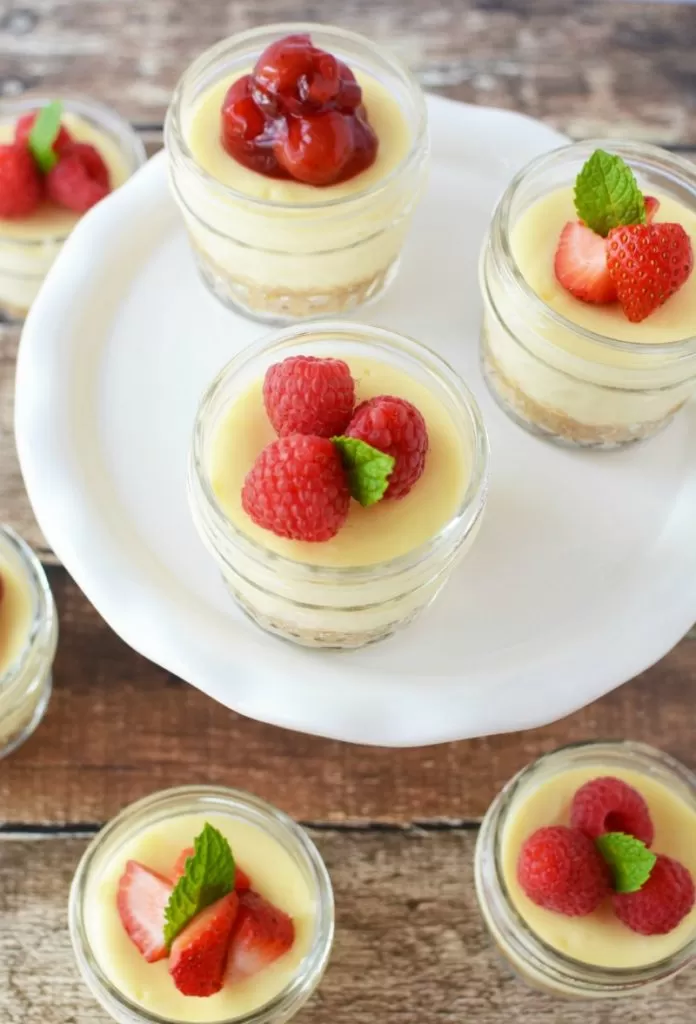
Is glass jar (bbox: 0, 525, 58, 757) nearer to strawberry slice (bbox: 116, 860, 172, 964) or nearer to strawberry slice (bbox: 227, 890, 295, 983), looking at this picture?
strawberry slice (bbox: 116, 860, 172, 964)

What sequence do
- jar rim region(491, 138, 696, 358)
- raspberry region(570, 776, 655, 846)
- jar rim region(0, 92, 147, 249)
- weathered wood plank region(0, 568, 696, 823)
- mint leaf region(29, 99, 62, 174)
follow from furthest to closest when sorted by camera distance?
jar rim region(0, 92, 147, 249) → mint leaf region(29, 99, 62, 174) → weathered wood plank region(0, 568, 696, 823) → raspberry region(570, 776, 655, 846) → jar rim region(491, 138, 696, 358)

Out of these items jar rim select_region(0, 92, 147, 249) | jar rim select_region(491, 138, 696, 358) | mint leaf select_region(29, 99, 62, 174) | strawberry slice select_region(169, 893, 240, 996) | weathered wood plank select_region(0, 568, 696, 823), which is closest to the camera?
jar rim select_region(491, 138, 696, 358)

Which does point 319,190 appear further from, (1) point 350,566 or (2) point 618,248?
(1) point 350,566

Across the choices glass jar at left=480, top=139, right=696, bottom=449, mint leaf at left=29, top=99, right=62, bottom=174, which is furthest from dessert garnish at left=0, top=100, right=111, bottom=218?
glass jar at left=480, top=139, right=696, bottom=449

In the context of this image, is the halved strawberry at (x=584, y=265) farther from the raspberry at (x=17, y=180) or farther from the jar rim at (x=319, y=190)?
the raspberry at (x=17, y=180)

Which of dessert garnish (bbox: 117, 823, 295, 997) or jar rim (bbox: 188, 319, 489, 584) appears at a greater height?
jar rim (bbox: 188, 319, 489, 584)

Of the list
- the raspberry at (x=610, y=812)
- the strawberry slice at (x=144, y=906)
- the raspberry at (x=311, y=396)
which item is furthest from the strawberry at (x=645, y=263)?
the strawberry slice at (x=144, y=906)

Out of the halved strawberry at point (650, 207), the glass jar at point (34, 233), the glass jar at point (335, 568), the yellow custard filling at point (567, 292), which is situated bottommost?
the glass jar at point (34, 233)
